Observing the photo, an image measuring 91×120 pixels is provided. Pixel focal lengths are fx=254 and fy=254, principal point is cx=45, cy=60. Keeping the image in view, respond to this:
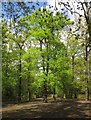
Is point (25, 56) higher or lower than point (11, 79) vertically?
higher

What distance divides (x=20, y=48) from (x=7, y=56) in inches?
66.2

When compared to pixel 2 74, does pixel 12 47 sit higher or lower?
higher

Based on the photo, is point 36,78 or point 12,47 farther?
point 12,47

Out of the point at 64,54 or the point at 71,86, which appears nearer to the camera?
the point at 64,54

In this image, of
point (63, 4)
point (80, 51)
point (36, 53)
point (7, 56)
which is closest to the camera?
point (63, 4)

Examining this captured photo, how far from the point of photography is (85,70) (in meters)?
21.0

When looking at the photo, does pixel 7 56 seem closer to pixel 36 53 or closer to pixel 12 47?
pixel 12 47

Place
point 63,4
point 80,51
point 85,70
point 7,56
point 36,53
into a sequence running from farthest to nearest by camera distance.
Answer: point 80,51
point 7,56
point 85,70
point 36,53
point 63,4

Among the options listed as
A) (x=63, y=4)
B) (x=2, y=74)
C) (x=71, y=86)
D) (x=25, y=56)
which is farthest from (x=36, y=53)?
(x=63, y=4)

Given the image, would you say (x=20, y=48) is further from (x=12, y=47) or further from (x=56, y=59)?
(x=56, y=59)

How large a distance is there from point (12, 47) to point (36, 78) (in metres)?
5.75

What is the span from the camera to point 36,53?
19047 mm

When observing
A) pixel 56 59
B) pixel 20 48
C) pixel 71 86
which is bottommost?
pixel 71 86

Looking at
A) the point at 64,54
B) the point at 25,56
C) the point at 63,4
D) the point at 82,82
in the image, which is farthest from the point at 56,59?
the point at 63,4
